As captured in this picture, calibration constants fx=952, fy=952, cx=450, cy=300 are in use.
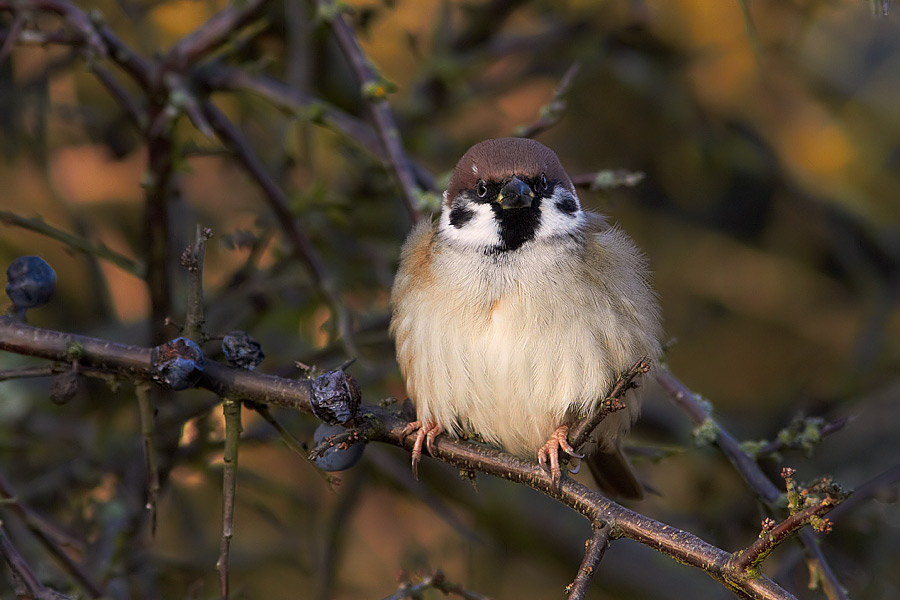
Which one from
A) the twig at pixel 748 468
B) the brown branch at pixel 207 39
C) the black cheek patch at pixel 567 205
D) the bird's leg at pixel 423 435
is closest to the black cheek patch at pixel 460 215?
the black cheek patch at pixel 567 205

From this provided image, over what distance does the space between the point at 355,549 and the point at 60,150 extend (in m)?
2.16

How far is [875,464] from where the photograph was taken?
381 cm

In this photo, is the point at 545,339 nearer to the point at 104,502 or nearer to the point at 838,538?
the point at 104,502

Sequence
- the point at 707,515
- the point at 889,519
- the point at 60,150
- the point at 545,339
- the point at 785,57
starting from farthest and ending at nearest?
1. the point at 785,57
2. the point at 60,150
3. the point at 707,515
4. the point at 889,519
5. the point at 545,339

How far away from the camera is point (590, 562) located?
168 centimetres

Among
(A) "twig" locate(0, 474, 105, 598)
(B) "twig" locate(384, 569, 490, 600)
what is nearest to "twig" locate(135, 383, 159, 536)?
(A) "twig" locate(0, 474, 105, 598)

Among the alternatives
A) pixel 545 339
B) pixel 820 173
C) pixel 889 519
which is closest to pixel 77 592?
pixel 545 339

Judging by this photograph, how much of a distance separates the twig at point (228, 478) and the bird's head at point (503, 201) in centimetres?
101

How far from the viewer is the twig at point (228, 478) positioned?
1737 mm

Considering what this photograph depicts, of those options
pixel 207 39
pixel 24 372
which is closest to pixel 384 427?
pixel 24 372

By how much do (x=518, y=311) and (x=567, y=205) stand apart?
43cm

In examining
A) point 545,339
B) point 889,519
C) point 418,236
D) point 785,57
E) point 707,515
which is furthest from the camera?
point 785,57

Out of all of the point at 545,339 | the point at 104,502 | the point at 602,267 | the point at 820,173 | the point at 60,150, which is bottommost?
the point at 104,502

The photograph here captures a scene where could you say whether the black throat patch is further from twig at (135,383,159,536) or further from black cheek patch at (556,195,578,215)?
twig at (135,383,159,536)
